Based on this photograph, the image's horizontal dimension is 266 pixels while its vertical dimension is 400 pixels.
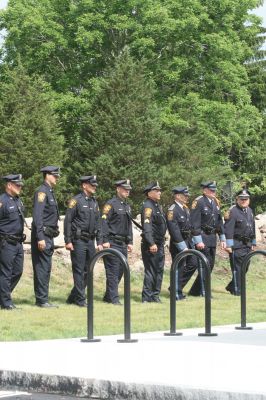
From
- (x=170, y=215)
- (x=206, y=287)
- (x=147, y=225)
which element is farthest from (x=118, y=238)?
(x=206, y=287)

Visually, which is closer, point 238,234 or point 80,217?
point 80,217

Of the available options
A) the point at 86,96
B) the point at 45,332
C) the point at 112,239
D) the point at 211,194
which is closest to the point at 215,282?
the point at 211,194

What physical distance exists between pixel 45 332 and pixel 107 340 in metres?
1.34

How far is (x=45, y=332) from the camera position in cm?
1282

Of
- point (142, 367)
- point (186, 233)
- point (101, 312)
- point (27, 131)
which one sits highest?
point (27, 131)

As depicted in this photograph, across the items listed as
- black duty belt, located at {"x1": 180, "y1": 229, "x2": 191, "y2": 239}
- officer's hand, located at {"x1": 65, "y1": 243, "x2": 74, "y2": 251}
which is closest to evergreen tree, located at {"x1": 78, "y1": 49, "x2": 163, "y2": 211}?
black duty belt, located at {"x1": 180, "y1": 229, "x2": 191, "y2": 239}

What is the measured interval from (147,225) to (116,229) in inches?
19.7

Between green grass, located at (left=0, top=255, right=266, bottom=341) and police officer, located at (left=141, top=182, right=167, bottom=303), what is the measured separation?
0.26 metres

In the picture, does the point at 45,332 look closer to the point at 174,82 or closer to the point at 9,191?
the point at 9,191

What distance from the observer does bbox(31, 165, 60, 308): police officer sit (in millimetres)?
16281

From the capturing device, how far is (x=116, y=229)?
58.1 feet

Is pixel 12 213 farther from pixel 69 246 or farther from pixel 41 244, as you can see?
pixel 69 246

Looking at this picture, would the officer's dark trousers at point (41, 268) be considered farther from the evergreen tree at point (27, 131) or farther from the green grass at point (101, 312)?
the evergreen tree at point (27, 131)

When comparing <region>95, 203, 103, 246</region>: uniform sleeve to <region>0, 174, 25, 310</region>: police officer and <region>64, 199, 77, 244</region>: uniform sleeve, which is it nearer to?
<region>64, 199, 77, 244</region>: uniform sleeve
